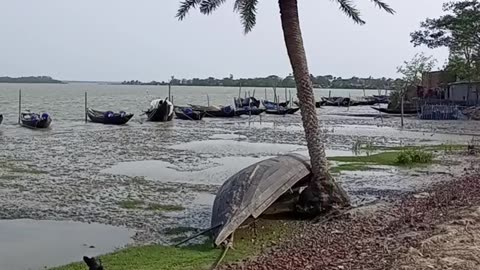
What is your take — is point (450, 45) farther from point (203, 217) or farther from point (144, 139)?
point (203, 217)

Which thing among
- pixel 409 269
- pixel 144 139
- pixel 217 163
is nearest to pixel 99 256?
pixel 409 269

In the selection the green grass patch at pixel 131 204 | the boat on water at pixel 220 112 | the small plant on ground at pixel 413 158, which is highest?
the boat on water at pixel 220 112

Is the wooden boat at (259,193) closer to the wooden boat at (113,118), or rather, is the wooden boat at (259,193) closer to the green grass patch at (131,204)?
the green grass patch at (131,204)

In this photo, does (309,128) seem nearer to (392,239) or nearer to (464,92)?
(392,239)

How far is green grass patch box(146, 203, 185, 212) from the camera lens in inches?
550

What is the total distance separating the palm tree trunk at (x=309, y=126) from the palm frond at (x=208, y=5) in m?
1.93

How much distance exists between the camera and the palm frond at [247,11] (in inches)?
549

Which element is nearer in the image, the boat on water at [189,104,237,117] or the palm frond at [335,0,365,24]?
the palm frond at [335,0,365,24]

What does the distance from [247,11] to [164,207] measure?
493 centimetres

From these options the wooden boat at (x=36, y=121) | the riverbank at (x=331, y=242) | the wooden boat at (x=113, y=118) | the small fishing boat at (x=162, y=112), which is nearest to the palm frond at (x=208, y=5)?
the riverbank at (x=331, y=242)

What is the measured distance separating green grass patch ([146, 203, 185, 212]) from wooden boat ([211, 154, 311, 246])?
5.88 ft

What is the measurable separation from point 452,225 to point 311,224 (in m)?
2.98

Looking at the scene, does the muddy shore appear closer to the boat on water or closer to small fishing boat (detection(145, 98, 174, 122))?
small fishing boat (detection(145, 98, 174, 122))

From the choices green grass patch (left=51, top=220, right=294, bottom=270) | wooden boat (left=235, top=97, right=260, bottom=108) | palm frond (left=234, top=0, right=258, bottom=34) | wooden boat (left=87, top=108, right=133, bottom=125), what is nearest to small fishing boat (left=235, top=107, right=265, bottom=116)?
wooden boat (left=235, top=97, right=260, bottom=108)
